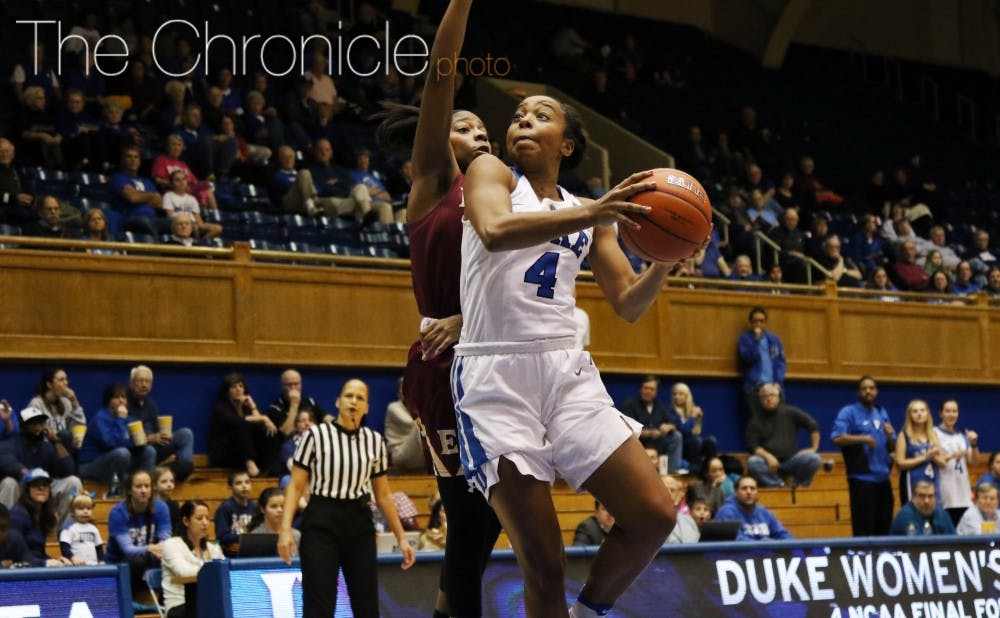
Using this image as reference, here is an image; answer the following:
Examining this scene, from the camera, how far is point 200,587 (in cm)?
669

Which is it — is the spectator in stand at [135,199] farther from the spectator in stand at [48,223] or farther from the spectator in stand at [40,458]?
the spectator in stand at [40,458]

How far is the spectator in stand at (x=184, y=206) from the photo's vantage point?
12695mm

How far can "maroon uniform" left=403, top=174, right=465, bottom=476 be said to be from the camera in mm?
4699

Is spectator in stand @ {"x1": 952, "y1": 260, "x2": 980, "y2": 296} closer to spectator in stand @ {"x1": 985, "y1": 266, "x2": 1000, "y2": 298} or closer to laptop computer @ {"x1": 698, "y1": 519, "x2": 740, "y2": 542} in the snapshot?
spectator in stand @ {"x1": 985, "y1": 266, "x2": 1000, "y2": 298}

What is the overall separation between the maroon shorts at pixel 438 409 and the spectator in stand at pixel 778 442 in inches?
353

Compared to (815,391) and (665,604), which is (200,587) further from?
(815,391)

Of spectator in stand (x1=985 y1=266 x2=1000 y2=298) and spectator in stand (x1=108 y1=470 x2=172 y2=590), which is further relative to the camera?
spectator in stand (x1=985 y1=266 x2=1000 y2=298)

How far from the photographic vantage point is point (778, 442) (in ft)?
44.9

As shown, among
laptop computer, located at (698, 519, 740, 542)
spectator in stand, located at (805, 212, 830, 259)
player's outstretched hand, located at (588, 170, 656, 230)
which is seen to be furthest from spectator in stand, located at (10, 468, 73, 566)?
spectator in stand, located at (805, 212, 830, 259)

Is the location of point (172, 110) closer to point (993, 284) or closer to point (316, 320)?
point (316, 320)

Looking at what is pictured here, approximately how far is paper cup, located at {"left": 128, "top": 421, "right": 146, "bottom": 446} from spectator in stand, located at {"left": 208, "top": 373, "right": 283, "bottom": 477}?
88 cm

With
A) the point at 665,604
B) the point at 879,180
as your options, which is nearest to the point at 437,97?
the point at 665,604

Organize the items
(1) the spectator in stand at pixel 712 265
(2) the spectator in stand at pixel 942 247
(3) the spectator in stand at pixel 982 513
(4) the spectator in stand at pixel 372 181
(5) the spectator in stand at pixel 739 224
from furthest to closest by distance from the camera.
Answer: (2) the spectator in stand at pixel 942 247 < (5) the spectator in stand at pixel 739 224 < (1) the spectator in stand at pixel 712 265 < (4) the spectator in stand at pixel 372 181 < (3) the spectator in stand at pixel 982 513

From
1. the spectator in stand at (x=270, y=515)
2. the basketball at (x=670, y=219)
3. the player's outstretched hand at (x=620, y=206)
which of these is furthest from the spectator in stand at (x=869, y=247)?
the player's outstretched hand at (x=620, y=206)
